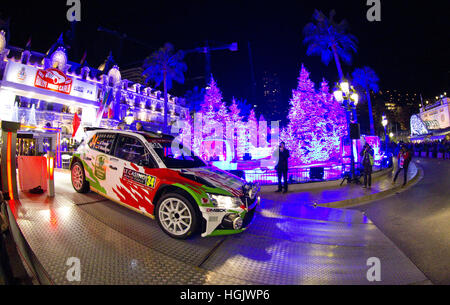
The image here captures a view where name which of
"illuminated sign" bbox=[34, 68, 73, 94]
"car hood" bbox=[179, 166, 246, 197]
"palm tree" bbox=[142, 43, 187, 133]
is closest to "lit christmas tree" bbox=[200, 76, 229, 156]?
"palm tree" bbox=[142, 43, 187, 133]

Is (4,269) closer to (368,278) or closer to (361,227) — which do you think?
(368,278)

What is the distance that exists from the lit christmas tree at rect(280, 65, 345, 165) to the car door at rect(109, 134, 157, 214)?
1812 centimetres

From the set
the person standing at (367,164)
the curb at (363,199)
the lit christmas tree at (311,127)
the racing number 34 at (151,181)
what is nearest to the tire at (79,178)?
the racing number 34 at (151,181)

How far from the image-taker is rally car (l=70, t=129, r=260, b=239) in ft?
11.4

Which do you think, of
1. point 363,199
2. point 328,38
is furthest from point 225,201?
point 328,38

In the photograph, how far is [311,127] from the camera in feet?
67.3

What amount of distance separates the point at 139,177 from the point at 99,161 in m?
1.47

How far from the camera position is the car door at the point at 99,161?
15.0 ft

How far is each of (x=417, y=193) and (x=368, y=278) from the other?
319 inches

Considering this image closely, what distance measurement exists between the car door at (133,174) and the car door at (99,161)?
212mm

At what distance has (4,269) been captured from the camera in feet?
6.91
